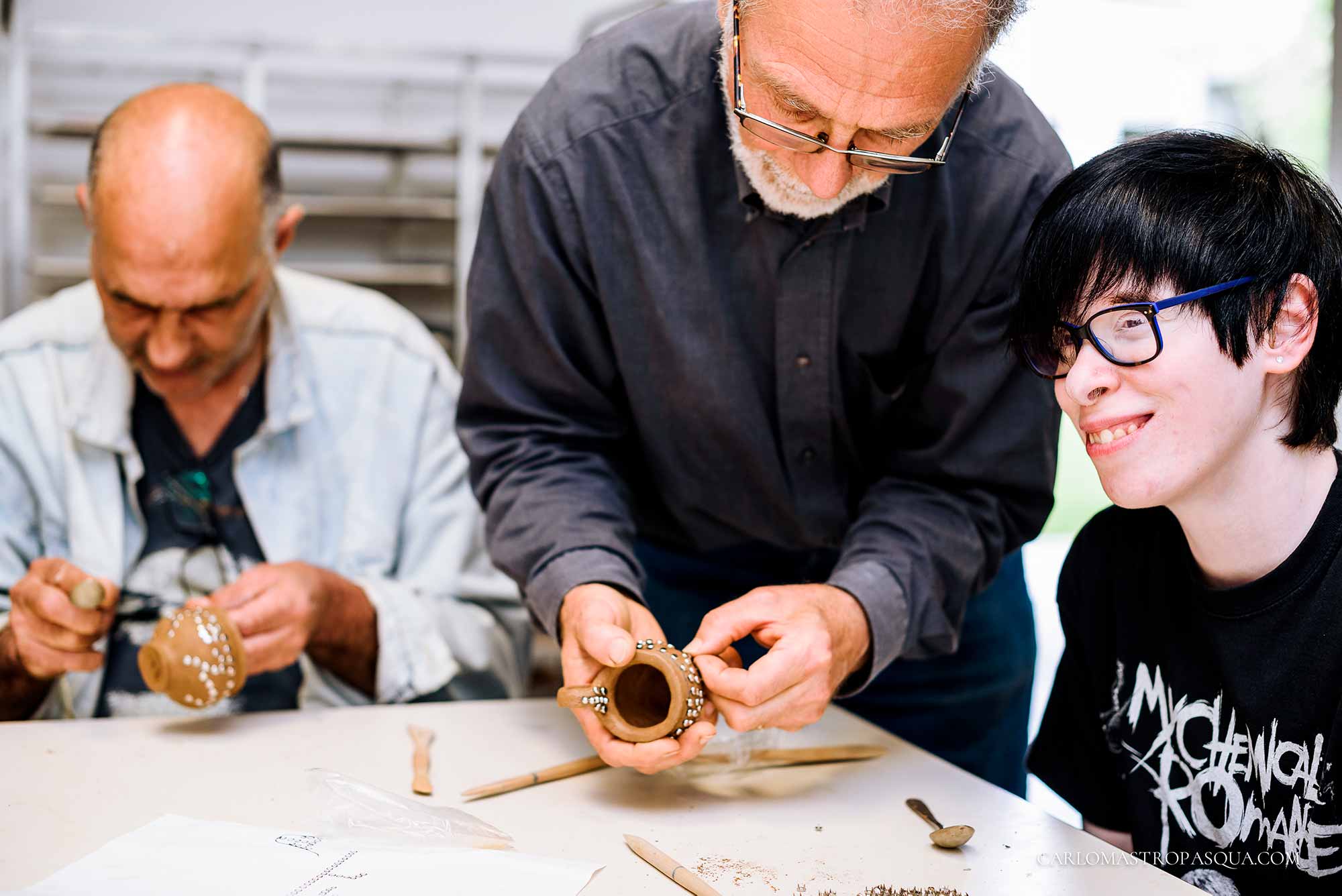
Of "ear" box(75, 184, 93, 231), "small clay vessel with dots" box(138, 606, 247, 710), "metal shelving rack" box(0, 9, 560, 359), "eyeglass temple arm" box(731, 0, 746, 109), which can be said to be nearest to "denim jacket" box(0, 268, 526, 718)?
"ear" box(75, 184, 93, 231)

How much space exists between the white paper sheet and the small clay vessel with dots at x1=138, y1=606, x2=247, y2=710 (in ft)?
1.05

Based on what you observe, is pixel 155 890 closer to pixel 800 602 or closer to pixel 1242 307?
pixel 800 602

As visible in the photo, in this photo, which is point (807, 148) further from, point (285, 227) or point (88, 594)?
point (285, 227)

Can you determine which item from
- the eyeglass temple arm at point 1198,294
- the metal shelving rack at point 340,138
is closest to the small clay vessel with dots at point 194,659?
the eyeglass temple arm at point 1198,294

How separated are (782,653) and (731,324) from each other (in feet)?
1.67

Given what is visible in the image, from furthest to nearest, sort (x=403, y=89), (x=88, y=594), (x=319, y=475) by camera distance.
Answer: (x=403, y=89) < (x=319, y=475) < (x=88, y=594)

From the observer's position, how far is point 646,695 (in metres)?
1.33

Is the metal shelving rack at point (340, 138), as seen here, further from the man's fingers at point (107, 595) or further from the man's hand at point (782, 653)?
the man's hand at point (782, 653)

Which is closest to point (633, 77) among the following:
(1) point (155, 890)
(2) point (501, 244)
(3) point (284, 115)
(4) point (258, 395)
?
(2) point (501, 244)

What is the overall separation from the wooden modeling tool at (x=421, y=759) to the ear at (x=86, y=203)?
1.09m

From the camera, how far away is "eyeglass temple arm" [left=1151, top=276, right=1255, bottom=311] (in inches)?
46.7

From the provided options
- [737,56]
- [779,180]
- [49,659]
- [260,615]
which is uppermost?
[737,56]

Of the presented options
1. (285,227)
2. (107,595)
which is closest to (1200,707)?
(107,595)

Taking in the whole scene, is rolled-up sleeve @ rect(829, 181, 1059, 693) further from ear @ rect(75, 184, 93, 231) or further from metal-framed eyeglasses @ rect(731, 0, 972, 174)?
ear @ rect(75, 184, 93, 231)
